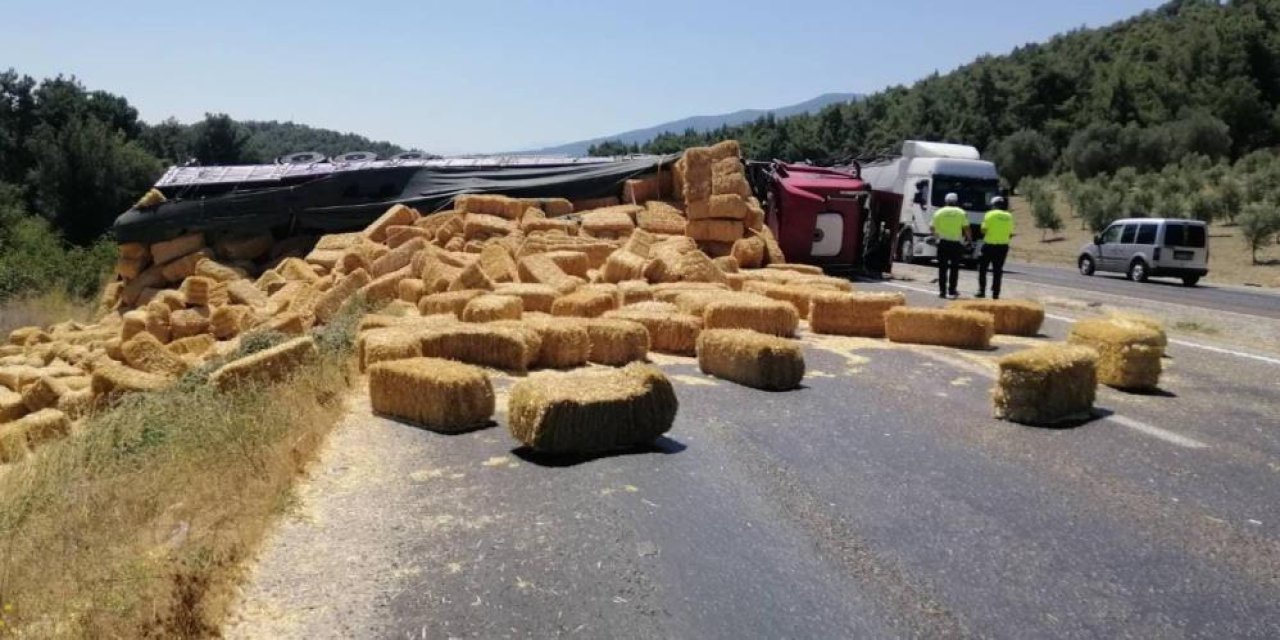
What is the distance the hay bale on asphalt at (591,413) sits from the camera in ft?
22.3

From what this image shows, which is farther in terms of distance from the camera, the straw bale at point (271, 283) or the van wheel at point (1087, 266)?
the van wheel at point (1087, 266)

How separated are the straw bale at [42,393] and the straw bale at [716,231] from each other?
10.7 m

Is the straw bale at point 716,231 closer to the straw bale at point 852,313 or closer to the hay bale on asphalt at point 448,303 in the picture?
the straw bale at point 852,313

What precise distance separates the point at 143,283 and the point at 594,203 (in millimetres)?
9467

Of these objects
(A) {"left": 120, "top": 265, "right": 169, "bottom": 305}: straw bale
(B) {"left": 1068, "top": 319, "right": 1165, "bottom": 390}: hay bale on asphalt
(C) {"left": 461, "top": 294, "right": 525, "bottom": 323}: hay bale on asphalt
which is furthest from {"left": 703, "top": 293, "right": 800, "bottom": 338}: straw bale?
(A) {"left": 120, "top": 265, "right": 169, "bottom": 305}: straw bale

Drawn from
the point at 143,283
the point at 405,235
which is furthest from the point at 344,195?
the point at 143,283

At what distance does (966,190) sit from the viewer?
96.1 ft

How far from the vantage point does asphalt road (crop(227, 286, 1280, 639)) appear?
455 cm

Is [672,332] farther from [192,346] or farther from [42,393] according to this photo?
[42,393]

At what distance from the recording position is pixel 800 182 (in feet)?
67.2

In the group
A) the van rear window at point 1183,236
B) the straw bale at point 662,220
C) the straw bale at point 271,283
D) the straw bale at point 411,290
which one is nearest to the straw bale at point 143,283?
the straw bale at point 271,283

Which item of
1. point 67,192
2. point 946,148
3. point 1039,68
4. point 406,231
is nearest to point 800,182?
point 406,231

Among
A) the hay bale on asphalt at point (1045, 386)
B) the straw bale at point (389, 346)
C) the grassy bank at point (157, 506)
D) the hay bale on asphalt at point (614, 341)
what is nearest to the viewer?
the grassy bank at point (157, 506)

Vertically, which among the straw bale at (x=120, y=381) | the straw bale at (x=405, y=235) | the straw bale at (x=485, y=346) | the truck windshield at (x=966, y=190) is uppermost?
the truck windshield at (x=966, y=190)
